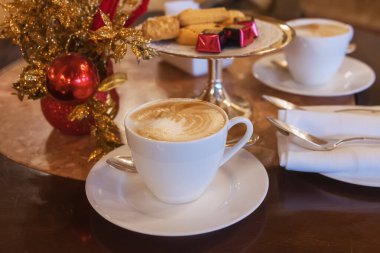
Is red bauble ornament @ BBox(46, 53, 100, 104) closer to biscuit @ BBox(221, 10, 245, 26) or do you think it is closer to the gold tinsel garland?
the gold tinsel garland

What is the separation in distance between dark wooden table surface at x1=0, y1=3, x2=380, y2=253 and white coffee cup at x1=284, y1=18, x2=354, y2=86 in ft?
1.07

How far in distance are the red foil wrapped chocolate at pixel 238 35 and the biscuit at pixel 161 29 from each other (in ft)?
0.31

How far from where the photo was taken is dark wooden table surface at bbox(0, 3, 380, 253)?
1.72ft

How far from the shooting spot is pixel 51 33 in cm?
68

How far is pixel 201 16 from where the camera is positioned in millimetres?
861

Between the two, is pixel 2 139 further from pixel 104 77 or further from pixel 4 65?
pixel 4 65

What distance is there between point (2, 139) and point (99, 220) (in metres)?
0.29

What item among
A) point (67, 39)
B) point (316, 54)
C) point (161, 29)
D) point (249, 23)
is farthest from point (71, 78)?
point (316, 54)

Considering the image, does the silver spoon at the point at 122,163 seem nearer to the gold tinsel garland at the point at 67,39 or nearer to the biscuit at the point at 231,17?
the gold tinsel garland at the point at 67,39

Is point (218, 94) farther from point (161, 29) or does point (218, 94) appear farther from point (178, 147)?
point (178, 147)

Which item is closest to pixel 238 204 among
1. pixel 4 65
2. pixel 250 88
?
pixel 250 88

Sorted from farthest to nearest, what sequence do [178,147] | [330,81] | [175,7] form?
[175,7], [330,81], [178,147]

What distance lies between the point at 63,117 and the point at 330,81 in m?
0.55

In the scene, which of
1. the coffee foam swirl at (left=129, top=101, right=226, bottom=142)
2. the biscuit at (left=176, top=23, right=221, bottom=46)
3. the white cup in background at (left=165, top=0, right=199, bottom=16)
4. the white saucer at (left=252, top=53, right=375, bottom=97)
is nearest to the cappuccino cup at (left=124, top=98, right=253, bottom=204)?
the coffee foam swirl at (left=129, top=101, right=226, bottom=142)
